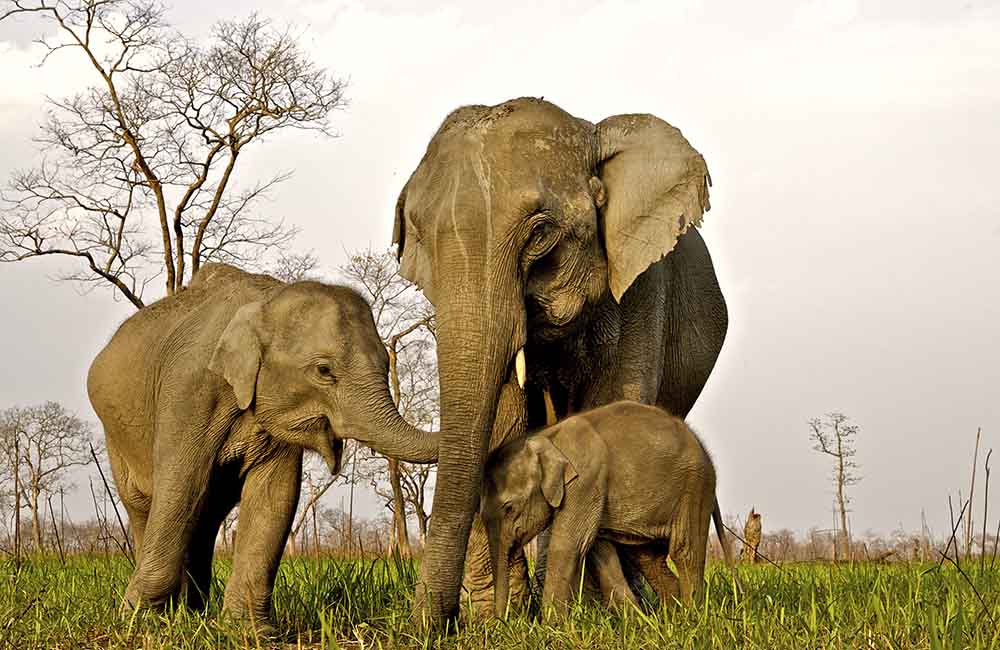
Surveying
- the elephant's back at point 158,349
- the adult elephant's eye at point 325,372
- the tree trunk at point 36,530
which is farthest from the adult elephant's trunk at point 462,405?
the tree trunk at point 36,530

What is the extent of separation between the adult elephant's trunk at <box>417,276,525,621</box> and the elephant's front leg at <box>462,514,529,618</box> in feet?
3.11

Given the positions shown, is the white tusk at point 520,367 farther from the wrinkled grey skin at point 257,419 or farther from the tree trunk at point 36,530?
the tree trunk at point 36,530

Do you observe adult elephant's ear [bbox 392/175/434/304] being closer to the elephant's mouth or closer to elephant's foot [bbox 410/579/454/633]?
the elephant's mouth

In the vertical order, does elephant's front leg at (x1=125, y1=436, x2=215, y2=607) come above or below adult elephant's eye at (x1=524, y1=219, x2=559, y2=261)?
below

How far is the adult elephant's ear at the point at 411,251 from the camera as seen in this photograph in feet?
22.4

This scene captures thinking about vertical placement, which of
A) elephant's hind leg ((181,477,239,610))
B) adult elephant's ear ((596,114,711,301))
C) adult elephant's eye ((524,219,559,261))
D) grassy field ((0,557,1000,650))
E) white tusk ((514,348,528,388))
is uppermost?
adult elephant's ear ((596,114,711,301))

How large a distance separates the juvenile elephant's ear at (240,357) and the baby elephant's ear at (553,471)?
1663 mm

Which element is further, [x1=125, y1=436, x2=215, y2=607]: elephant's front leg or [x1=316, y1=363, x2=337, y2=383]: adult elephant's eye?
[x1=125, y1=436, x2=215, y2=607]: elephant's front leg

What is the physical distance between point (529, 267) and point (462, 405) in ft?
2.77

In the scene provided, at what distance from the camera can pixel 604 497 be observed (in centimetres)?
718

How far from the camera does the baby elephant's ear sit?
6922mm

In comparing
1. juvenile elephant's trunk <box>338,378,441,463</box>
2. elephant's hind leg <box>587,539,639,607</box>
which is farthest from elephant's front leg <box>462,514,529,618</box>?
juvenile elephant's trunk <box>338,378,441,463</box>

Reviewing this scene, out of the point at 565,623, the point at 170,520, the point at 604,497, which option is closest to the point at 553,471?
the point at 604,497

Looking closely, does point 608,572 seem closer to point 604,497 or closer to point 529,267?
point 604,497
